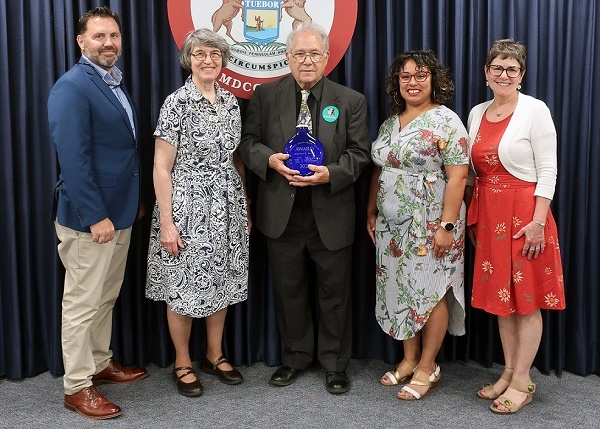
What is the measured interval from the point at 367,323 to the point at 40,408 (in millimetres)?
1560

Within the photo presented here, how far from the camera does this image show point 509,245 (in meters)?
2.57

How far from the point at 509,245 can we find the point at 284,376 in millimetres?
1162

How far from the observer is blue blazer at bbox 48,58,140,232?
7.85 ft

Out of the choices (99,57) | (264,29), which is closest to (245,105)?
(264,29)

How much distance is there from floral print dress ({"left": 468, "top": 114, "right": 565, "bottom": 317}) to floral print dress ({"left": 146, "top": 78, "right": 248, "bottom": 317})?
105cm

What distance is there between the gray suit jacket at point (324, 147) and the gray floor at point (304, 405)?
0.68 meters

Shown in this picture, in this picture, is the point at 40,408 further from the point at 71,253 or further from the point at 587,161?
the point at 587,161

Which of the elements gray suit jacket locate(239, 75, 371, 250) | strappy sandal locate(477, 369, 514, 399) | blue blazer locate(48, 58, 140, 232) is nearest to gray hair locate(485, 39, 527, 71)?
gray suit jacket locate(239, 75, 371, 250)

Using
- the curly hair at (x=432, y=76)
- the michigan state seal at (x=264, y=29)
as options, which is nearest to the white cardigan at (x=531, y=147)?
the curly hair at (x=432, y=76)

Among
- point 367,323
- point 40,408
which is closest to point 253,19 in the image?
point 367,323

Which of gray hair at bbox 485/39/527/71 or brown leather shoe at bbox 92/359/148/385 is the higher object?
gray hair at bbox 485/39/527/71

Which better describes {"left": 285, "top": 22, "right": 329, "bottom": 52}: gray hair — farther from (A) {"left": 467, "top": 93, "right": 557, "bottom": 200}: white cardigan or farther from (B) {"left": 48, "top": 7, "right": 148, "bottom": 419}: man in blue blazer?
(A) {"left": 467, "top": 93, "right": 557, "bottom": 200}: white cardigan

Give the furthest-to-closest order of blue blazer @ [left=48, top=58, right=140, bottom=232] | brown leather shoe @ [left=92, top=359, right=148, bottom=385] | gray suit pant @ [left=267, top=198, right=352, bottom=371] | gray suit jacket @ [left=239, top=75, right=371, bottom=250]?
brown leather shoe @ [left=92, top=359, right=148, bottom=385] < gray suit pant @ [left=267, top=198, right=352, bottom=371] < gray suit jacket @ [left=239, top=75, right=371, bottom=250] < blue blazer @ [left=48, top=58, right=140, bottom=232]

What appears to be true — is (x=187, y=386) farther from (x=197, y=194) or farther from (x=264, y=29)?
(x=264, y=29)
